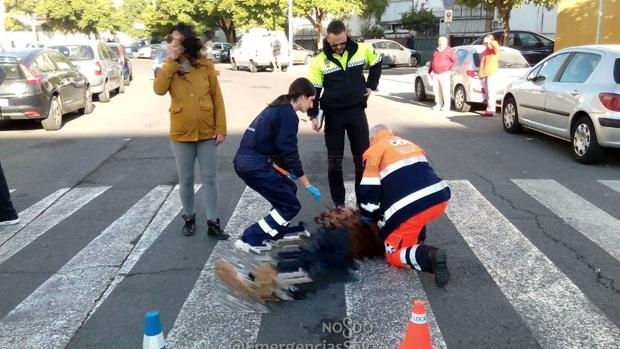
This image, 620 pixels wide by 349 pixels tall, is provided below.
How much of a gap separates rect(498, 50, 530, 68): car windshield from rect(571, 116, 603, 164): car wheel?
18.7ft

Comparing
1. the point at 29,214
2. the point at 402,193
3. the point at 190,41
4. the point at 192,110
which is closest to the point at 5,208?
the point at 29,214

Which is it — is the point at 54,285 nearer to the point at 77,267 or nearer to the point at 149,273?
the point at 77,267

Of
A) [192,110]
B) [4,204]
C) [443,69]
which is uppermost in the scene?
[192,110]

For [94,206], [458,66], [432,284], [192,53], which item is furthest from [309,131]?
[432,284]

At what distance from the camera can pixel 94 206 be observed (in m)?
6.65

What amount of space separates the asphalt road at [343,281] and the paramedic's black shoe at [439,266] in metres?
0.09

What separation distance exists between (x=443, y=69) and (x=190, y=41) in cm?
984

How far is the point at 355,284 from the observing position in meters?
4.40

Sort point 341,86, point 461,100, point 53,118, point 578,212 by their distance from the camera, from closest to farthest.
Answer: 1. point 341,86
2. point 578,212
3. point 53,118
4. point 461,100

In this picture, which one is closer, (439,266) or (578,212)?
(439,266)

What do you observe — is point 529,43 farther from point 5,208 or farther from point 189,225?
point 5,208

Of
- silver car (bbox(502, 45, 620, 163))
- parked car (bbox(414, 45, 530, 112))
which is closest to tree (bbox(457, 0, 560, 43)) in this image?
parked car (bbox(414, 45, 530, 112))

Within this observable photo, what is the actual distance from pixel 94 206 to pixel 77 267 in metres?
1.93

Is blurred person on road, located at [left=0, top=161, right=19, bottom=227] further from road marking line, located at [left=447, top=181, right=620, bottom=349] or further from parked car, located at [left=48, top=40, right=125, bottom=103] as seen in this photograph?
parked car, located at [left=48, top=40, right=125, bottom=103]
